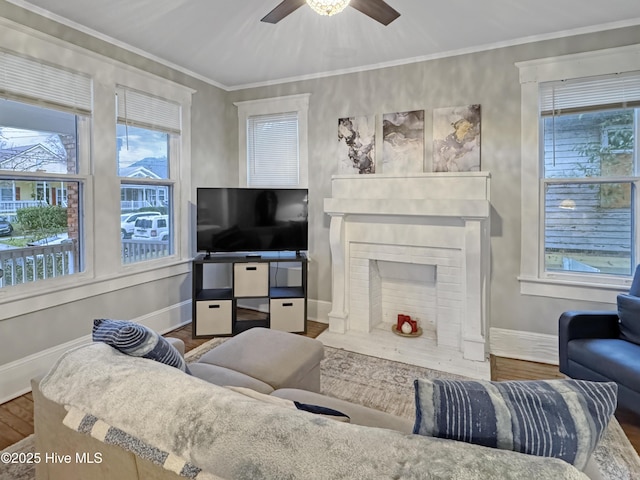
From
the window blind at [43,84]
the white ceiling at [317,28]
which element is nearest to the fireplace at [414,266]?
the white ceiling at [317,28]

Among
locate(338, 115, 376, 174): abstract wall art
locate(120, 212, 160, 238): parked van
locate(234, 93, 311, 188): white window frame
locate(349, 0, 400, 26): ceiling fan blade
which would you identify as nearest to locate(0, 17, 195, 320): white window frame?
locate(120, 212, 160, 238): parked van

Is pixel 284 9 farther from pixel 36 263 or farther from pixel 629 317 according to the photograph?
pixel 629 317

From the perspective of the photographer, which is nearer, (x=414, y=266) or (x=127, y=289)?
(x=127, y=289)

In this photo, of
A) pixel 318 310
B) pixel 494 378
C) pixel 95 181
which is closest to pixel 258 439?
pixel 494 378

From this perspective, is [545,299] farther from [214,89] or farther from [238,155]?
[214,89]

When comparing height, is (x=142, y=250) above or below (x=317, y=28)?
below

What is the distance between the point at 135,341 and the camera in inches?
56.6

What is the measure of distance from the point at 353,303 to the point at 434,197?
1310 millimetres

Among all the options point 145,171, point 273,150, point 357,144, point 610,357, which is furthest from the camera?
point 273,150

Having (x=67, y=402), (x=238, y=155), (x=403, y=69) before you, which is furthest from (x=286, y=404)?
(x=238, y=155)

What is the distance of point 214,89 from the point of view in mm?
4387

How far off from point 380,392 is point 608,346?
1496mm

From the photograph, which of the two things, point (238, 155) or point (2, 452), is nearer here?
point (2, 452)

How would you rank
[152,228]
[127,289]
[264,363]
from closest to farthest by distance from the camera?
[264,363] < [127,289] < [152,228]
